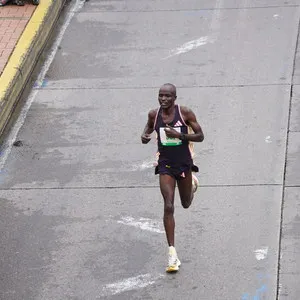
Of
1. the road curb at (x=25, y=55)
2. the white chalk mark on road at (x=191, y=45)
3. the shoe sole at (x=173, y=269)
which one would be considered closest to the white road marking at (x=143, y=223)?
the shoe sole at (x=173, y=269)

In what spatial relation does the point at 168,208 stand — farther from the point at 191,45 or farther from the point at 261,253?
the point at 191,45

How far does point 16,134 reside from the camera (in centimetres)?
1260

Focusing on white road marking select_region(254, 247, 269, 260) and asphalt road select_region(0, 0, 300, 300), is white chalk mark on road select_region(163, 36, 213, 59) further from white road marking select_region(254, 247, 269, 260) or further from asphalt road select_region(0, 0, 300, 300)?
white road marking select_region(254, 247, 269, 260)

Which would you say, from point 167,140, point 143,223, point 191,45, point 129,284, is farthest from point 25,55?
point 129,284

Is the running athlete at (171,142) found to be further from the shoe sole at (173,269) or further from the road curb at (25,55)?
the road curb at (25,55)

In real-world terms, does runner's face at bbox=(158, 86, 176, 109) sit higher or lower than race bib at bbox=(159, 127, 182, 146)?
higher

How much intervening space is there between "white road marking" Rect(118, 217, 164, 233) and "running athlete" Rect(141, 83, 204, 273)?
0.87 m

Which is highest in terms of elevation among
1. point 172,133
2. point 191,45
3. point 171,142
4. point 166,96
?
point 166,96

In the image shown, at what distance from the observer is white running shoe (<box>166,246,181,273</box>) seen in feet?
30.4

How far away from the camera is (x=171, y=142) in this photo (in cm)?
923

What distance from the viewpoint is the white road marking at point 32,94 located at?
40.1ft

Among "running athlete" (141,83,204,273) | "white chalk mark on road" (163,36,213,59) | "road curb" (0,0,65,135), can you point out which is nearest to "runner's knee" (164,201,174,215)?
"running athlete" (141,83,204,273)

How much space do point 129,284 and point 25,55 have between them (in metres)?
5.39

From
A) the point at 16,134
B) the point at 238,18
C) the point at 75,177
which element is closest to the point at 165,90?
the point at 75,177
